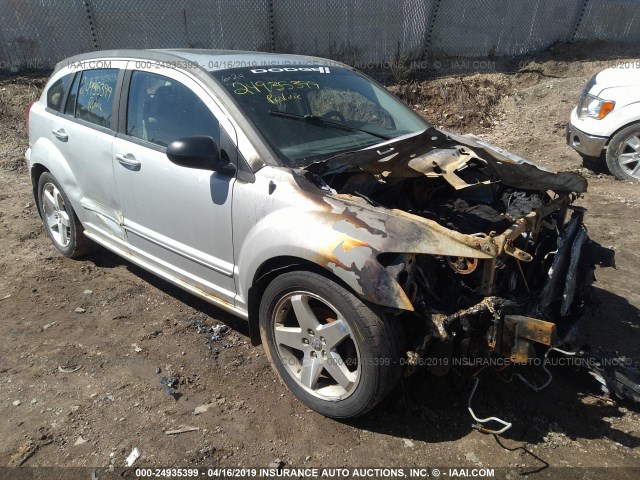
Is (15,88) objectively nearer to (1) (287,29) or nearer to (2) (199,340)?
(1) (287,29)

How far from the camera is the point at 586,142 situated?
250 inches

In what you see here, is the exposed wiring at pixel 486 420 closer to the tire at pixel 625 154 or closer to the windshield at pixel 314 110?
the windshield at pixel 314 110

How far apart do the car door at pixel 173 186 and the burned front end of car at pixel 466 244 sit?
2.19 feet

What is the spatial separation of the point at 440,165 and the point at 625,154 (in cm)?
456

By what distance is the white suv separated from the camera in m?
6.05

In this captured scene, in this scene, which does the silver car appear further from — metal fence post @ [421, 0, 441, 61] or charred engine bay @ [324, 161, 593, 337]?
metal fence post @ [421, 0, 441, 61]

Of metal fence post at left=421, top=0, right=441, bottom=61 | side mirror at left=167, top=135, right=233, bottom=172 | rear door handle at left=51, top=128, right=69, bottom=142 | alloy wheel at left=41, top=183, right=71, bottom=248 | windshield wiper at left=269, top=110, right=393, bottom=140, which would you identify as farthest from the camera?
metal fence post at left=421, top=0, right=441, bottom=61

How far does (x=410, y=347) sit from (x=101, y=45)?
9.92 m

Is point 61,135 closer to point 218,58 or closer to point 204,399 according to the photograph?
point 218,58

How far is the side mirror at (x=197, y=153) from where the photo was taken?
8.78 feet

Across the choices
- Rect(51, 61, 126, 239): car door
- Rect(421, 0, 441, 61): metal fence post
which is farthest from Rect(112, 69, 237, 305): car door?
Rect(421, 0, 441, 61): metal fence post

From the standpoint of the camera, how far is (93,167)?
12.1 ft

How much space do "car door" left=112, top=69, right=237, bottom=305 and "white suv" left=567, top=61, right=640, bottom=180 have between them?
17.7ft

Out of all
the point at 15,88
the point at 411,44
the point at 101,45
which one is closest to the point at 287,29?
the point at 411,44
